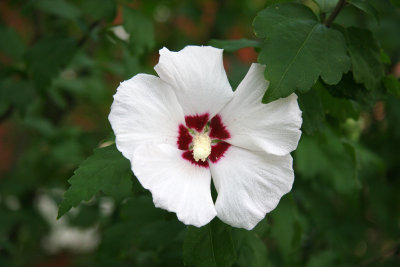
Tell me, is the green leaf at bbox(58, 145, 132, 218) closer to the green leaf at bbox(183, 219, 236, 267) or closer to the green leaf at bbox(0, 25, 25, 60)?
the green leaf at bbox(183, 219, 236, 267)

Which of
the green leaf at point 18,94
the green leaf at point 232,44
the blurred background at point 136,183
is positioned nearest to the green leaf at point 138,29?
the blurred background at point 136,183

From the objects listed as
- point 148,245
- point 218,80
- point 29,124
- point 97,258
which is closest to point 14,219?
point 29,124

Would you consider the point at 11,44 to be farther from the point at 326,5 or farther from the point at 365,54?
the point at 365,54

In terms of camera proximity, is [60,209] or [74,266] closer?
[60,209]

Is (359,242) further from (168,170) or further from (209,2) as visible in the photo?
(209,2)

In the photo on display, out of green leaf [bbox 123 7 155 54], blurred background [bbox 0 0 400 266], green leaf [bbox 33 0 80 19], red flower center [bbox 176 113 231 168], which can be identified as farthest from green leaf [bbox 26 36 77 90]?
red flower center [bbox 176 113 231 168]
